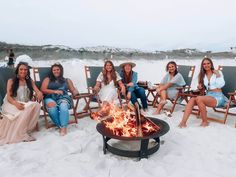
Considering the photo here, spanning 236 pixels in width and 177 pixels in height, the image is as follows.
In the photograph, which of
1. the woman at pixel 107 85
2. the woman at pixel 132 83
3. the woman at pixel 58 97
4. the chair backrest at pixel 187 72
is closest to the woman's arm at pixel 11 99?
the woman at pixel 58 97

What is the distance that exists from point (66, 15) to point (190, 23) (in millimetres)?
6263

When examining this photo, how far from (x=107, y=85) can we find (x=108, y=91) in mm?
172

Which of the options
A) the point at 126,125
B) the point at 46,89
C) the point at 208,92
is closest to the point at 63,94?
the point at 46,89

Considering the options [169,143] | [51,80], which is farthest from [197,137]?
[51,80]

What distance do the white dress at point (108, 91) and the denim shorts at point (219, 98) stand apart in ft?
5.64

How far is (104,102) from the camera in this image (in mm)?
5348

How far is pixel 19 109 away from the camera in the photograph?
4.07 metres

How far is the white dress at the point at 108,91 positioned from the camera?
5.40m

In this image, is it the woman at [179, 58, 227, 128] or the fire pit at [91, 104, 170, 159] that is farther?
the woman at [179, 58, 227, 128]

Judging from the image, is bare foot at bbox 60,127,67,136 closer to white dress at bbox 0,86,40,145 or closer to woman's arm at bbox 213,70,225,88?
white dress at bbox 0,86,40,145

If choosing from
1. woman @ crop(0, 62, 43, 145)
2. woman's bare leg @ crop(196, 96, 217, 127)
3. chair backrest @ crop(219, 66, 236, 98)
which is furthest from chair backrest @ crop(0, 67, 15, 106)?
chair backrest @ crop(219, 66, 236, 98)

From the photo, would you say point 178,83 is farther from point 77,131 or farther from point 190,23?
point 190,23

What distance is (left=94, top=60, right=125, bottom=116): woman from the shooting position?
5.39 metres

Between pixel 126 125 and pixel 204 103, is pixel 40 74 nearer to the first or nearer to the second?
pixel 126 125
